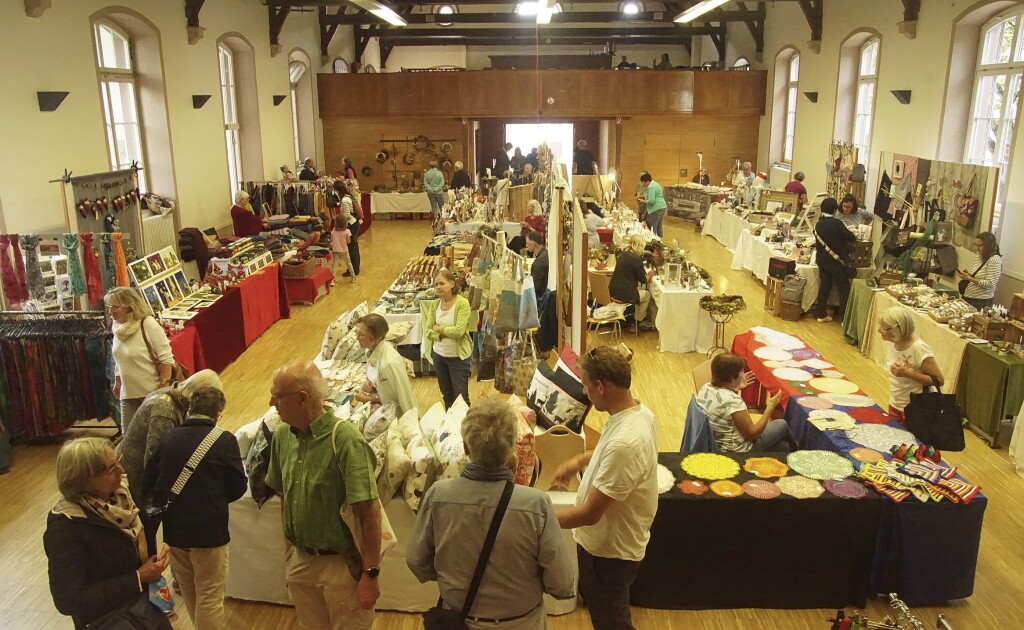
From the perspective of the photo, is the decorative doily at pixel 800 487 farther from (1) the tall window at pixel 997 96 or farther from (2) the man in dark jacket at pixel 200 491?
(1) the tall window at pixel 997 96

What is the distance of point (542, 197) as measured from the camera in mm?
8797

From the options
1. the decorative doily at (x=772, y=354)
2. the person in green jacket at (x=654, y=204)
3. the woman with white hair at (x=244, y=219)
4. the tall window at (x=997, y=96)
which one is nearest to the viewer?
the decorative doily at (x=772, y=354)

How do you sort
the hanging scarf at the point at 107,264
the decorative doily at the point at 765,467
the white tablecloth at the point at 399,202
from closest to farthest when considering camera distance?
1. the decorative doily at the point at 765,467
2. the hanging scarf at the point at 107,264
3. the white tablecloth at the point at 399,202

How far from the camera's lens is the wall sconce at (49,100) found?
7438 mm

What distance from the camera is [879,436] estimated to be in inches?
171

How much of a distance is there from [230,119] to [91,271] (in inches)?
298

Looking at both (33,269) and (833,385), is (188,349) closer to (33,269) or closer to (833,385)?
(33,269)

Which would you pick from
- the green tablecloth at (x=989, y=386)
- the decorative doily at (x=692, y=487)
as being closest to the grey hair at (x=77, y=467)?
the decorative doily at (x=692, y=487)

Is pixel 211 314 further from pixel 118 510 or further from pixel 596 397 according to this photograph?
pixel 596 397

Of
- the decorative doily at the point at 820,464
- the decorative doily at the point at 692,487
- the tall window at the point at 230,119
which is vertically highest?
the tall window at the point at 230,119

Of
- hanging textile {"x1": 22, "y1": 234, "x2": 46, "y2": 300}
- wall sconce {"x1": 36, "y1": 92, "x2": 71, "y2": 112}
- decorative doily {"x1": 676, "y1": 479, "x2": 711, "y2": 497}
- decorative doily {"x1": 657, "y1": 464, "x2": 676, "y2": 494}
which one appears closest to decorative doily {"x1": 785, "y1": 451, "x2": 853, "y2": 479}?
decorative doily {"x1": 676, "y1": 479, "x2": 711, "y2": 497}

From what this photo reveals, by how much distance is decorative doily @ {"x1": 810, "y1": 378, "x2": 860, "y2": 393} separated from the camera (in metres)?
5.00

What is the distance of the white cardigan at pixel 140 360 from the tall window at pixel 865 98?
10769 millimetres

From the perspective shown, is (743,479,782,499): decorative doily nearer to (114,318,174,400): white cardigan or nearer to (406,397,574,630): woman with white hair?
(406,397,574,630): woman with white hair
